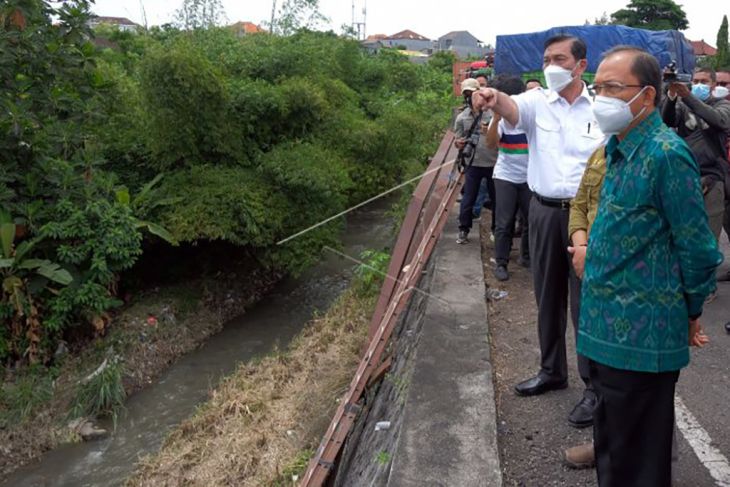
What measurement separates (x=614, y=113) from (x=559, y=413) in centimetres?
189

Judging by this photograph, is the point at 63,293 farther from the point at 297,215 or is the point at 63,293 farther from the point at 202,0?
the point at 202,0

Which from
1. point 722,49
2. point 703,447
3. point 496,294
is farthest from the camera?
point 722,49

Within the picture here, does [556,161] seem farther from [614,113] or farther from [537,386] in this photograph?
[537,386]

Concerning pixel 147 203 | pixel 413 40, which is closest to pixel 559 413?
pixel 147 203

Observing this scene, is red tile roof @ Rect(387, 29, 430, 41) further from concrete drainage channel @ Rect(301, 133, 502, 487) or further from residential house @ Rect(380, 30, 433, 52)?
concrete drainage channel @ Rect(301, 133, 502, 487)

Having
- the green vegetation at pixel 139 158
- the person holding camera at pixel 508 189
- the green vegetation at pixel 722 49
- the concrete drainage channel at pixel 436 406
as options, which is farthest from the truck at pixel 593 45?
the green vegetation at pixel 722 49

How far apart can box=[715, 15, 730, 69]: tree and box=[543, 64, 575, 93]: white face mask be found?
35722mm

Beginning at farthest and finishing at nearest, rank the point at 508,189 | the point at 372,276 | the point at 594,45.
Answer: the point at 594,45 < the point at 372,276 < the point at 508,189

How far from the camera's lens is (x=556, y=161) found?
3.46 m

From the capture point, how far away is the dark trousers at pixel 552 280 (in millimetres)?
3404

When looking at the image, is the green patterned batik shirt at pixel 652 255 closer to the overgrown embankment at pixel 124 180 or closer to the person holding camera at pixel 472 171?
the person holding camera at pixel 472 171

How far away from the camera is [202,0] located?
42.9 feet

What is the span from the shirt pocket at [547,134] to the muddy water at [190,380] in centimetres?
510

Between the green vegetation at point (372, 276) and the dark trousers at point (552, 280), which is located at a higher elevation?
the dark trousers at point (552, 280)
